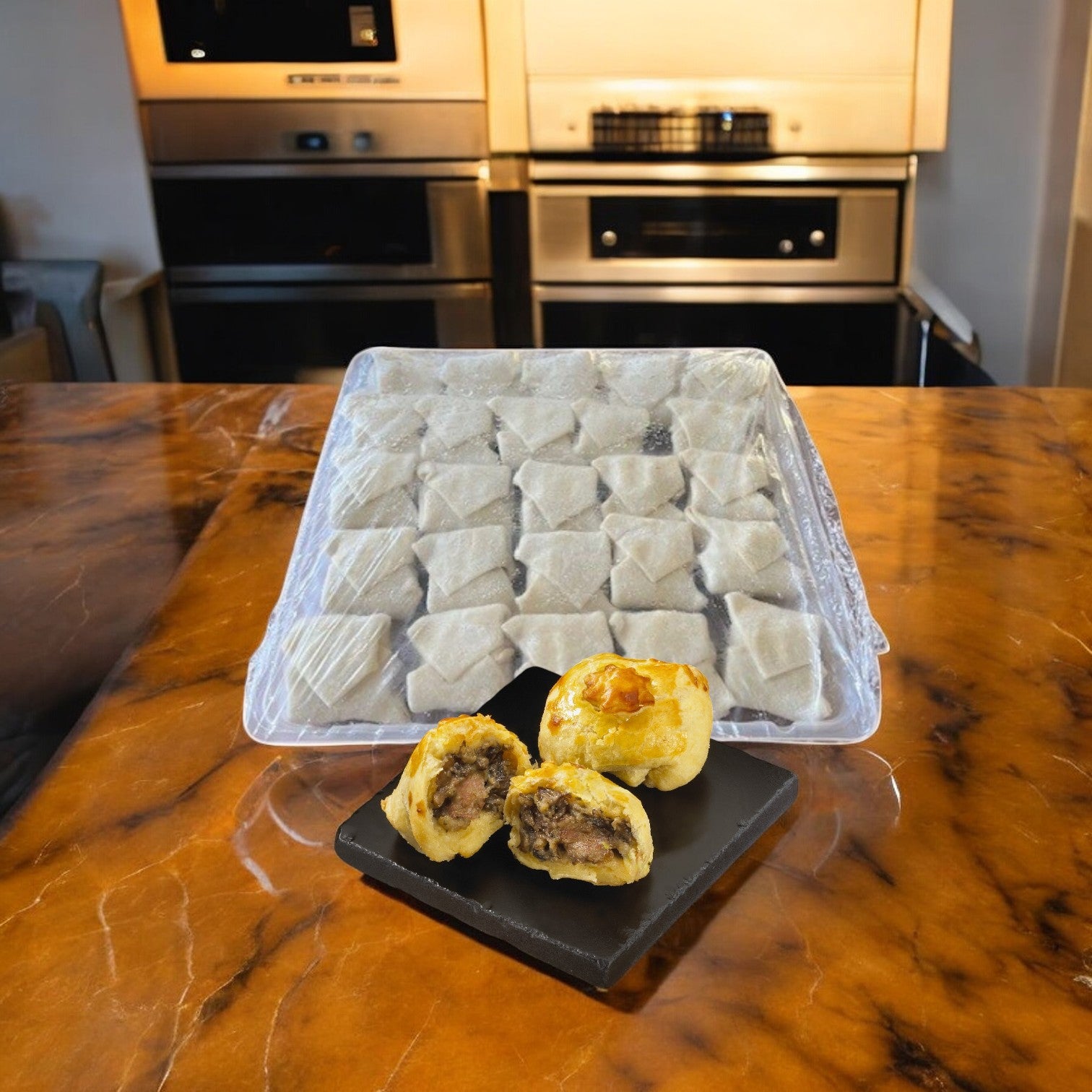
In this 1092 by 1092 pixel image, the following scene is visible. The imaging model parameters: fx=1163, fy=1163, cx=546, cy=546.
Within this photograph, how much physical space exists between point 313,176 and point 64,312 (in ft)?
2.18

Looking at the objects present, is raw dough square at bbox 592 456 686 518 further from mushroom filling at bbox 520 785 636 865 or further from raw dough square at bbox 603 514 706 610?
mushroom filling at bbox 520 785 636 865

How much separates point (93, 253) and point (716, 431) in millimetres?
2243

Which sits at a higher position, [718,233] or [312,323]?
[718,233]

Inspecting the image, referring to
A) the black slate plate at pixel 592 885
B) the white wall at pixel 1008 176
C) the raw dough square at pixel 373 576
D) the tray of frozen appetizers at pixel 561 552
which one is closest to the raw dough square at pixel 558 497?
the tray of frozen appetizers at pixel 561 552

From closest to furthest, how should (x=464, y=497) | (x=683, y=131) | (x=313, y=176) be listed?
1. (x=464, y=497)
2. (x=683, y=131)
3. (x=313, y=176)

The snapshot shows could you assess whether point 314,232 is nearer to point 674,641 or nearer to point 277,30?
point 277,30

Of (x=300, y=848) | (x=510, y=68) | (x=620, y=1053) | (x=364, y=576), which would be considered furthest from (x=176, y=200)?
(x=620, y=1053)

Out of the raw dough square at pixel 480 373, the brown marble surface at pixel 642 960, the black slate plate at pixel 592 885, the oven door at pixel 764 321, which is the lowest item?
the oven door at pixel 764 321

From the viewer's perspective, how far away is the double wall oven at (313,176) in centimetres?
259

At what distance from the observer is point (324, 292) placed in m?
2.78

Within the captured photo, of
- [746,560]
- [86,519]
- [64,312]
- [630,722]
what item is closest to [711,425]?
[746,560]

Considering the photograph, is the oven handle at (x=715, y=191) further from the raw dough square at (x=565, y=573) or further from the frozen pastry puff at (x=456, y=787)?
the frozen pastry puff at (x=456, y=787)

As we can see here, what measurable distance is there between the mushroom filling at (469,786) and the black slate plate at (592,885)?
0.08ft

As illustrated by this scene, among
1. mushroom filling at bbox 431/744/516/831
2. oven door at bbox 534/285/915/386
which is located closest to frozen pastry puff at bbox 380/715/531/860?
mushroom filling at bbox 431/744/516/831
